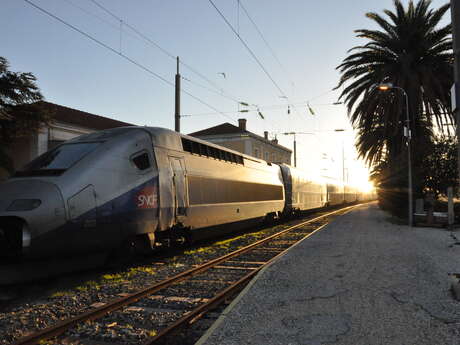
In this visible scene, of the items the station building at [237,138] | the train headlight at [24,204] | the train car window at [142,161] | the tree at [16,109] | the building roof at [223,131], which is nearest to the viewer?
the train headlight at [24,204]

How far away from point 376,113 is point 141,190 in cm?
1715

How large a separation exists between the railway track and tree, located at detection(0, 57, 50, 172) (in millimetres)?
13339

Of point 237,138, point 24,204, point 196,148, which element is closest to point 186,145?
point 196,148

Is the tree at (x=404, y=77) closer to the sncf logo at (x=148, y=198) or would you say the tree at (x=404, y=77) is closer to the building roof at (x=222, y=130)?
the sncf logo at (x=148, y=198)

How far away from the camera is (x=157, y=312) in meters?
5.47

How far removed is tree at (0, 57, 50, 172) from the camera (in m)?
16.8

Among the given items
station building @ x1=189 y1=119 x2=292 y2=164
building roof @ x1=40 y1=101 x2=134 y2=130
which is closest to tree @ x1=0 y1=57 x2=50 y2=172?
building roof @ x1=40 y1=101 x2=134 y2=130

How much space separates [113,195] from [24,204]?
151 centimetres

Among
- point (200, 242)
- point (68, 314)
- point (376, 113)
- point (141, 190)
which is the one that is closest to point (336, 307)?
point (68, 314)

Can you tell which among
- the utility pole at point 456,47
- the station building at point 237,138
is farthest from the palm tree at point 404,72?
the station building at point 237,138

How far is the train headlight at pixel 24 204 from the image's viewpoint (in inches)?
247

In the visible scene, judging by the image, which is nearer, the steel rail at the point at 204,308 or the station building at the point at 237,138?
the steel rail at the point at 204,308

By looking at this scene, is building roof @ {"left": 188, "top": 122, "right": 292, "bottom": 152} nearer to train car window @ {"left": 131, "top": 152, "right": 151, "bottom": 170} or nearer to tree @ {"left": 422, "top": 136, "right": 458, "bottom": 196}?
tree @ {"left": 422, "top": 136, "right": 458, "bottom": 196}

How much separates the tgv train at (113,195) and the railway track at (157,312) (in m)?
1.33
